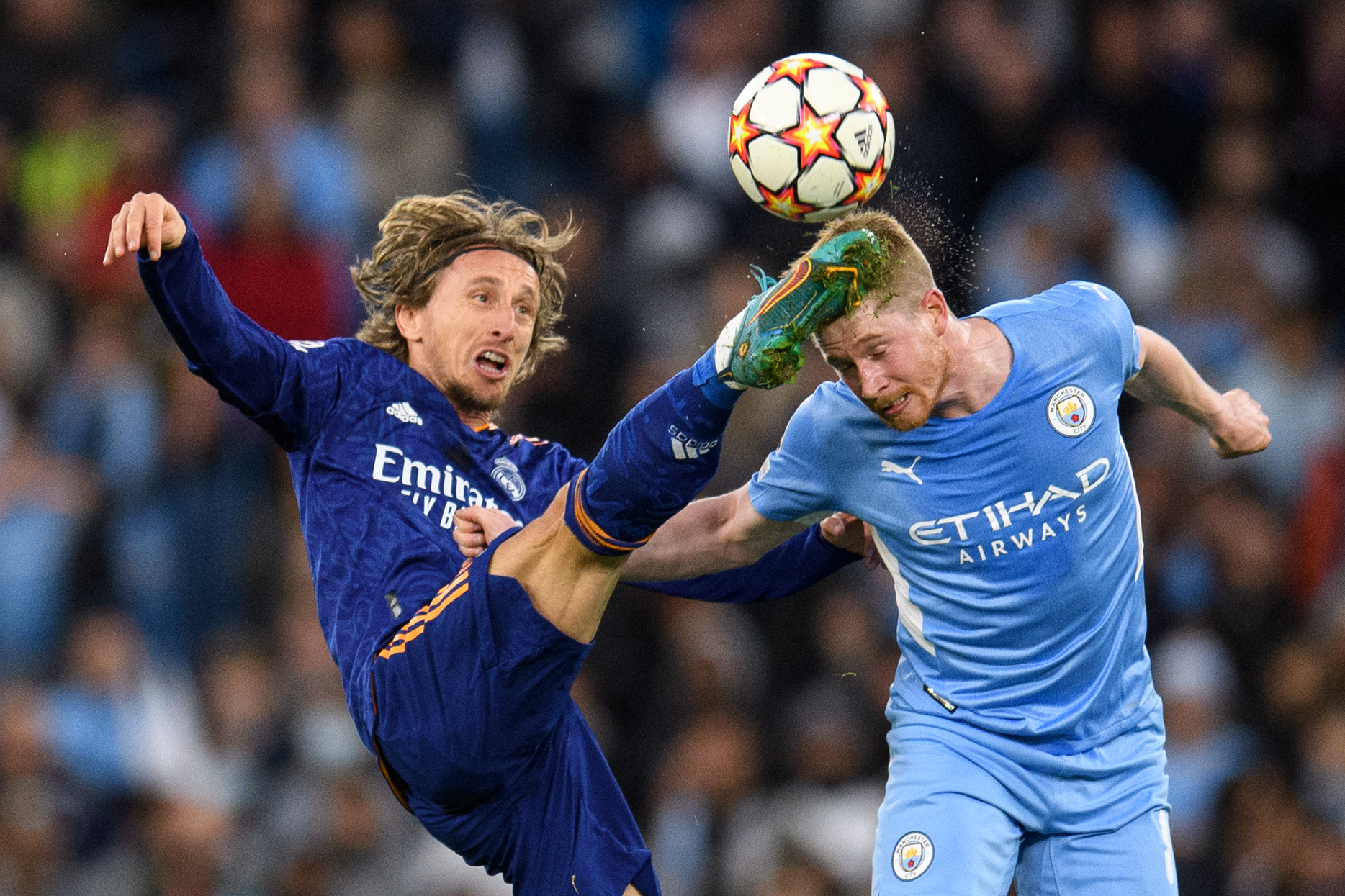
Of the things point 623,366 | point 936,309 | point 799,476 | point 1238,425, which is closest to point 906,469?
point 799,476

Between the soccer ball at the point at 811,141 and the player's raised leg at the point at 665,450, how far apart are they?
0.39m

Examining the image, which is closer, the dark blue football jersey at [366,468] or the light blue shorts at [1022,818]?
the light blue shorts at [1022,818]

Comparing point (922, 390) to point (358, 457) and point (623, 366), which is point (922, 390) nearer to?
point (358, 457)

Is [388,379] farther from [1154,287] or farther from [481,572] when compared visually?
[1154,287]

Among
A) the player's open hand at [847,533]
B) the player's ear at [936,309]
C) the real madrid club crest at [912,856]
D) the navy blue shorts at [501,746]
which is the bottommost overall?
the real madrid club crest at [912,856]

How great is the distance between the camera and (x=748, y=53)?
11.4m

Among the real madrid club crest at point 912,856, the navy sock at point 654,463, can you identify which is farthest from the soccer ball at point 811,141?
the real madrid club crest at point 912,856

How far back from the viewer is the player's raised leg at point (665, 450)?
4.69 m

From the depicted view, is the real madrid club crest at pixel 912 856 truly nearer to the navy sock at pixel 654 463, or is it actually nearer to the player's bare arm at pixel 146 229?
the navy sock at pixel 654 463

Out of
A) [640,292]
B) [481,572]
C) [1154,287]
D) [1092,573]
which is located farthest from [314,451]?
[1154,287]

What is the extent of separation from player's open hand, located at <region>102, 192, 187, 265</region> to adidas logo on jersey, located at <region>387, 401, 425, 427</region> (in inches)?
36.0

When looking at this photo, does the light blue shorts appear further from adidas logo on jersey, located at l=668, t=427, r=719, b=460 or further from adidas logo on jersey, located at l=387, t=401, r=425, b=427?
adidas logo on jersey, located at l=387, t=401, r=425, b=427

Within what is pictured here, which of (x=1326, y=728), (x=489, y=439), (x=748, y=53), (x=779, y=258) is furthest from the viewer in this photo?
(x=748, y=53)

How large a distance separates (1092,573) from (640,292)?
19.2 feet
